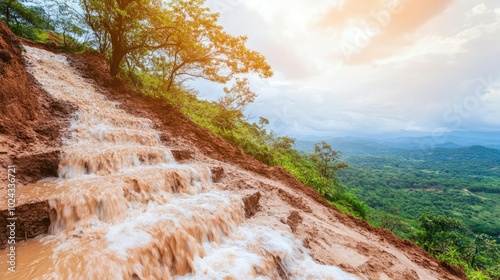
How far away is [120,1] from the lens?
1083 centimetres

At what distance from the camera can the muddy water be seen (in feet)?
11.4

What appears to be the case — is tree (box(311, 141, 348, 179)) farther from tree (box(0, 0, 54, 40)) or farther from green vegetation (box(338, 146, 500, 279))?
tree (box(0, 0, 54, 40))

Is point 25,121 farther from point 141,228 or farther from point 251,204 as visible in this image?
point 251,204

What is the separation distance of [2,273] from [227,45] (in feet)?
41.4

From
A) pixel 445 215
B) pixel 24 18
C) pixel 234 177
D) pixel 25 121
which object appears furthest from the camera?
pixel 445 215

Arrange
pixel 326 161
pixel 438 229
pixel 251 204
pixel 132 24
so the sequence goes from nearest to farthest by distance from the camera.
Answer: pixel 251 204, pixel 132 24, pixel 438 229, pixel 326 161

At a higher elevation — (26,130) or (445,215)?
(26,130)

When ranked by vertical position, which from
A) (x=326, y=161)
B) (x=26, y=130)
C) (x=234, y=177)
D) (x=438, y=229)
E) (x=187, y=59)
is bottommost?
(x=438, y=229)

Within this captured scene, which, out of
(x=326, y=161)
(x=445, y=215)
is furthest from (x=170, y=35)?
(x=445, y=215)

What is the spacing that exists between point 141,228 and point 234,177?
4.40 metres

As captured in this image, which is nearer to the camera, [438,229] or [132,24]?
[132,24]

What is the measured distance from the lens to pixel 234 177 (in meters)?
8.38

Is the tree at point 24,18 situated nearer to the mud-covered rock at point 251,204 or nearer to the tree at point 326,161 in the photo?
the mud-covered rock at point 251,204

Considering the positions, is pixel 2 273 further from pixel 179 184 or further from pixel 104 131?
pixel 104 131
